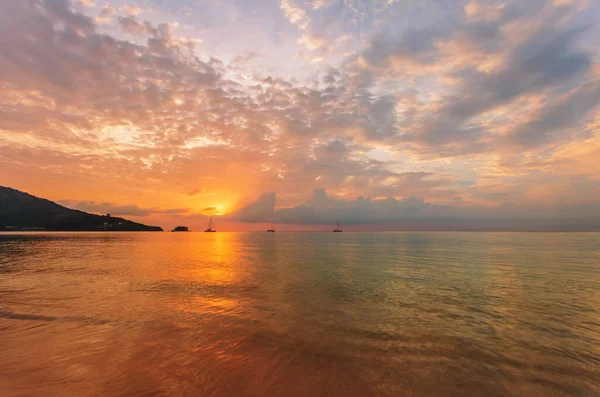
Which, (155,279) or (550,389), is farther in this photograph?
(155,279)

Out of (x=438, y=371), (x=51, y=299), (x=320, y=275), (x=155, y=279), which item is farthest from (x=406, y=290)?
(x=51, y=299)

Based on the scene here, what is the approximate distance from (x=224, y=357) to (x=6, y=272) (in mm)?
43271

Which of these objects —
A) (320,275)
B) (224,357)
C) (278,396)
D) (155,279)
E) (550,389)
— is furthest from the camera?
(320,275)

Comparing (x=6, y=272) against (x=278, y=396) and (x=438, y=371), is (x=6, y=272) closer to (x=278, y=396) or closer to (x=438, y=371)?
(x=278, y=396)

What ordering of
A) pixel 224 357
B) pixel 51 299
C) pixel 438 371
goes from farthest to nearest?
1. pixel 51 299
2. pixel 224 357
3. pixel 438 371

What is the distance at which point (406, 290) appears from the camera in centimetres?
2616

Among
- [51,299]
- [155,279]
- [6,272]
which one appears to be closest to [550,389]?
[51,299]

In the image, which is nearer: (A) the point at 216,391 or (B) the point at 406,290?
(A) the point at 216,391

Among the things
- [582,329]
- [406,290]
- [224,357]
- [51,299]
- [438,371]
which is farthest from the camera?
[406,290]

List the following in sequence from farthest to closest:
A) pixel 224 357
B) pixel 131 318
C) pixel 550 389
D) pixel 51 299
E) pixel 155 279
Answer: pixel 155 279 < pixel 51 299 < pixel 131 318 < pixel 224 357 < pixel 550 389

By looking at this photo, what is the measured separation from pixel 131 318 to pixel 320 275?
2243cm

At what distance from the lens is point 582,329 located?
52.2 ft

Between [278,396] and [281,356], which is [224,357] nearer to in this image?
[281,356]

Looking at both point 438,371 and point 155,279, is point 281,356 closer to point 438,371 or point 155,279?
point 438,371
